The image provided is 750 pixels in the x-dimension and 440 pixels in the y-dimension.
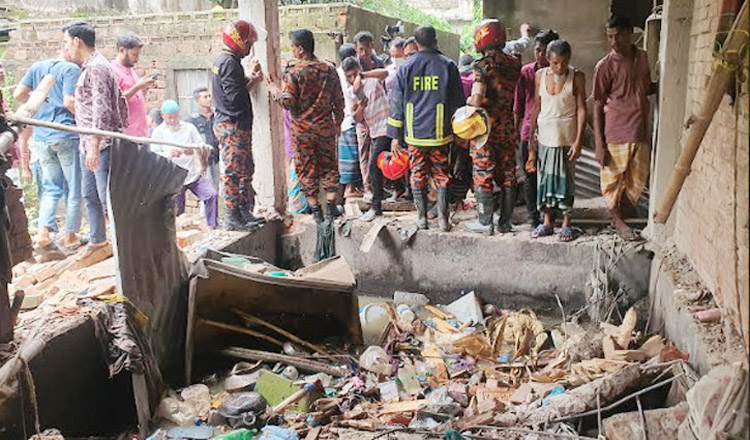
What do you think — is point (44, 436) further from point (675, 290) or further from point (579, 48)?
point (579, 48)

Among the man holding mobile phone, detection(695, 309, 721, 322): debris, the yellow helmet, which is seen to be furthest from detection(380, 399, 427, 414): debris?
the man holding mobile phone

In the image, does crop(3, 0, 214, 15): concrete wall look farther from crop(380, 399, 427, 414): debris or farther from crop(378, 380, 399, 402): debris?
crop(380, 399, 427, 414): debris

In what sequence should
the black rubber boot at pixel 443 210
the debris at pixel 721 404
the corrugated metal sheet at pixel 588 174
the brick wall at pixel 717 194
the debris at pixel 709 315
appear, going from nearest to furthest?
the debris at pixel 721 404
the brick wall at pixel 717 194
the debris at pixel 709 315
the black rubber boot at pixel 443 210
the corrugated metal sheet at pixel 588 174

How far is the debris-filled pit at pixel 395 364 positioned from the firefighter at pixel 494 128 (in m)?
0.40

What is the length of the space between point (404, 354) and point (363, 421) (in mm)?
1243

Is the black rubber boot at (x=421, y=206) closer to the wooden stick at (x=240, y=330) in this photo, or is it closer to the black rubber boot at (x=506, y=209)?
the black rubber boot at (x=506, y=209)

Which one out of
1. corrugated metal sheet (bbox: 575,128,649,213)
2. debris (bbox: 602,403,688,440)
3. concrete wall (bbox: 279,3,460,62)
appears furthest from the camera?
concrete wall (bbox: 279,3,460,62)

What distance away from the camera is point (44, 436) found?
3594mm

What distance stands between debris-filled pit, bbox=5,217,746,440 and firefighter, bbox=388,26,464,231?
0.65m

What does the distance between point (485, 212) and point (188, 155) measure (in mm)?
3389

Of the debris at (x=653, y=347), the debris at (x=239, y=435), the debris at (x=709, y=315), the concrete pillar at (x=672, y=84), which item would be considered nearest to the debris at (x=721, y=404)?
the debris at (x=709, y=315)

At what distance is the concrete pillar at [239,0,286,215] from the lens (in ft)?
22.4

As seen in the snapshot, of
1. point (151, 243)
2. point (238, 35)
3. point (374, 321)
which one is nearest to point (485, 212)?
point (374, 321)

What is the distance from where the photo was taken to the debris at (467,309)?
6301mm
